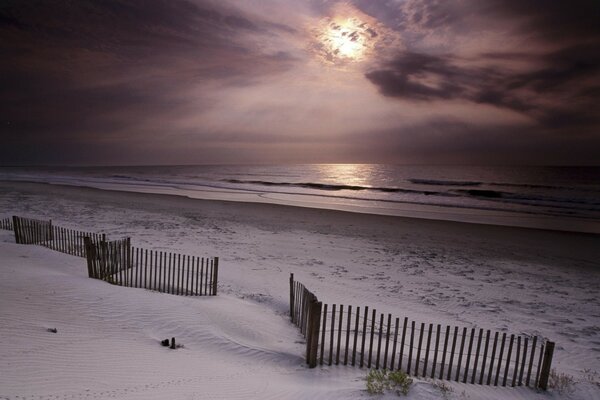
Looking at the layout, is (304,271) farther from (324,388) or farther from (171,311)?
(324,388)

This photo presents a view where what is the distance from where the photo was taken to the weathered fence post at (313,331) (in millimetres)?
7012

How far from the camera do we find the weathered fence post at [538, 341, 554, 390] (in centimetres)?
660

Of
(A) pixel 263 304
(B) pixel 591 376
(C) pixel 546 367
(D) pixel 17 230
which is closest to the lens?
(C) pixel 546 367

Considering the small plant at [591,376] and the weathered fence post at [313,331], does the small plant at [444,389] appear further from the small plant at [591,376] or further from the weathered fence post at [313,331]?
the small plant at [591,376]

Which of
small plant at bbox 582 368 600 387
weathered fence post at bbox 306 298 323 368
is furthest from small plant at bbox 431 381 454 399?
small plant at bbox 582 368 600 387

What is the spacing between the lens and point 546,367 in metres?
6.74

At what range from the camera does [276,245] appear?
64.6ft

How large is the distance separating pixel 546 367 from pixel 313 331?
4503 mm

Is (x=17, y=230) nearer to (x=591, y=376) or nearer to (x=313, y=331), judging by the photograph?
(x=313, y=331)

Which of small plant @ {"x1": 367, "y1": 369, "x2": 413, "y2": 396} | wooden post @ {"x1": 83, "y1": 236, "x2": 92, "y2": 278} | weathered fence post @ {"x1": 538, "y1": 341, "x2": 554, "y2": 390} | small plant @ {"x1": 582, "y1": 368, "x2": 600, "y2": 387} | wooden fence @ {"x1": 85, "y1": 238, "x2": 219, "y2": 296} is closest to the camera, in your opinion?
small plant @ {"x1": 367, "y1": 369, "x2": 413, "y2": 396}

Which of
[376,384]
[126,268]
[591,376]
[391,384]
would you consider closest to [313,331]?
[376,384]

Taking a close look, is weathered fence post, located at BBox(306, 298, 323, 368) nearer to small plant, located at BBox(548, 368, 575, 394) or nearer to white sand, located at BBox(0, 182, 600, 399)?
white sand, located at BBox(0, 182, 600, 399)

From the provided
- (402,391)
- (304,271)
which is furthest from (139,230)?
(402,391)

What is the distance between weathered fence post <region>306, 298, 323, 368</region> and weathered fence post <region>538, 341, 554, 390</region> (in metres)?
4.31
